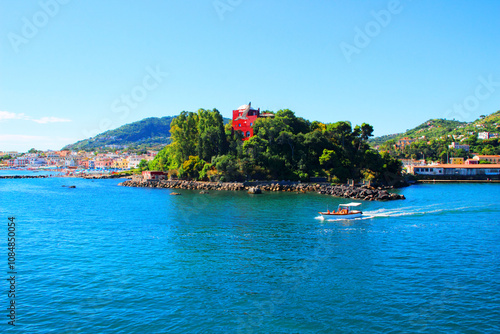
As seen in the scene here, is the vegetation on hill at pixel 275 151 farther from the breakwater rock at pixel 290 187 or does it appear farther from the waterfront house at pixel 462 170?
the waterfront house at pixel 462 170

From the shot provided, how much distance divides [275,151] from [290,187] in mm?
10211

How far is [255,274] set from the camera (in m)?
20.7

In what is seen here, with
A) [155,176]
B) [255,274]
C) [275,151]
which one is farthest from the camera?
[155,176]

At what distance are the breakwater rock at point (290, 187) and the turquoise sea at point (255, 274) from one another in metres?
16.6

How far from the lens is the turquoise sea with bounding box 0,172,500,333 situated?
15.5m

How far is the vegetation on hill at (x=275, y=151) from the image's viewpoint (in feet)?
236

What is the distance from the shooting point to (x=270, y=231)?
3161 centimetres

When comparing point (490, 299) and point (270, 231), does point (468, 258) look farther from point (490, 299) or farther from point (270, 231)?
point (270, 231)

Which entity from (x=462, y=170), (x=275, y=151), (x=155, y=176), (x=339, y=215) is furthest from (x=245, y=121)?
(x=462, y=170)

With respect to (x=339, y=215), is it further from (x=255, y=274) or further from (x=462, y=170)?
(x=462, y=170)

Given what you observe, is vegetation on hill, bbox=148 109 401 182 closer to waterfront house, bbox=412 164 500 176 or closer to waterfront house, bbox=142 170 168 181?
waterfront house, bbox=142 170 168 181

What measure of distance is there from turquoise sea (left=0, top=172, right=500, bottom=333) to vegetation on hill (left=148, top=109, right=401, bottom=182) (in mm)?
34113

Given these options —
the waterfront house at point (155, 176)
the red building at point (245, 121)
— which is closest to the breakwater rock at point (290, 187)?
the waterfront house at point (155, 176)

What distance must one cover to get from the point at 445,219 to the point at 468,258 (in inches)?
567
